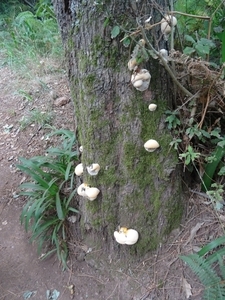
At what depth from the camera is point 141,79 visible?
157 centimetres

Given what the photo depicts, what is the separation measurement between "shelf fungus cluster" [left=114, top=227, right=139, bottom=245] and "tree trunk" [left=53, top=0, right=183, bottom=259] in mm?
57

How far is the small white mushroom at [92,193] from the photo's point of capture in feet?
6.00

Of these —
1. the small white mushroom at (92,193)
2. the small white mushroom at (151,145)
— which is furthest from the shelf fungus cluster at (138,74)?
the small white mushroom at (92,193)

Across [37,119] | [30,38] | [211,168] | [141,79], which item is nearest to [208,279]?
[211,168]

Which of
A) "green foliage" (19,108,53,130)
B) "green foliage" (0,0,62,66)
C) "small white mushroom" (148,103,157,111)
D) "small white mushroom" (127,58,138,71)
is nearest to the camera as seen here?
"small white mushroom" (127,58,138,71)

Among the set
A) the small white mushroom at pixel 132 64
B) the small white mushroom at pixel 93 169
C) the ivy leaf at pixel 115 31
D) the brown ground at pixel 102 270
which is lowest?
Result: the brown ground at pixel 102 270

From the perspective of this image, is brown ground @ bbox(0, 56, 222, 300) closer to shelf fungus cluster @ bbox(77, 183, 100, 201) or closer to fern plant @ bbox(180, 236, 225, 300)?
fern plant @ bbox(180, 236, 225, 300)

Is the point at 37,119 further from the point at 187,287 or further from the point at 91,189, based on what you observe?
the point at 187,287

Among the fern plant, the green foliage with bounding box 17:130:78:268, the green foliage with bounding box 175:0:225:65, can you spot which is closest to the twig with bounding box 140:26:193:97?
the green foliage with bounding box 175:0:225:65

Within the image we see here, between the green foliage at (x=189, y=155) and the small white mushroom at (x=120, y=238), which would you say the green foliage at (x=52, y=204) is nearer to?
the small white mushroom at (x=120, y=238)

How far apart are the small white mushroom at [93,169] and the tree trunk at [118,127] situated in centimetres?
4

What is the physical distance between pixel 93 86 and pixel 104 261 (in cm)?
110

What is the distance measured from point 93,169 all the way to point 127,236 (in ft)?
1.42

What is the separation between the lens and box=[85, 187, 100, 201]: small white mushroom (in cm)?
183
